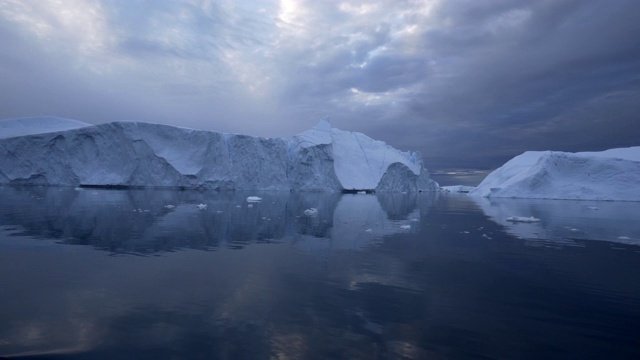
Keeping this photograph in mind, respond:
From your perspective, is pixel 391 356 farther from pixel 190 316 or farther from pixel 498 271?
pixel 498 271

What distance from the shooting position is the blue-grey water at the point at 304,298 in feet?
8.95

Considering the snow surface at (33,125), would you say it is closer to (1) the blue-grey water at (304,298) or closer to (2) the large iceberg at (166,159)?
(2) the large iceberg at (166,159)

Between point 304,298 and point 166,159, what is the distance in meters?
27.8

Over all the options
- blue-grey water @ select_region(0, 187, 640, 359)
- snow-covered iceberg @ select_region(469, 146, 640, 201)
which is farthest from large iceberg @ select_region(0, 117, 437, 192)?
blue-grey water @ select_region(0, 187, 640, 359)

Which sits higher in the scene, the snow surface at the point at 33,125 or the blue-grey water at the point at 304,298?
the snow surface at the point at 33,125

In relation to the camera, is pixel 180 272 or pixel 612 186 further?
pixel 612 186

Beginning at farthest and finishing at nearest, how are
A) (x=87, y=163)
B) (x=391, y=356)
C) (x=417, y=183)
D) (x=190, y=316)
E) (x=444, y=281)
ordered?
(x=417, y=183) < (x=87, y=163) < (x=444, y=281) < (x=190, y=316) < (x=391, y=356)

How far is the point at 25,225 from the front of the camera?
25.3 ft

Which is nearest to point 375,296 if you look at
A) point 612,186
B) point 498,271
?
point 498,271

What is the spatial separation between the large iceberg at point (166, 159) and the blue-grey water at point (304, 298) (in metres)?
22.2

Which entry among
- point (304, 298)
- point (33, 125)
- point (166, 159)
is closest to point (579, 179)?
point (166, 159)

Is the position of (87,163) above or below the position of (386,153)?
below

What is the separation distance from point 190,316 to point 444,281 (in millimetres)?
3148

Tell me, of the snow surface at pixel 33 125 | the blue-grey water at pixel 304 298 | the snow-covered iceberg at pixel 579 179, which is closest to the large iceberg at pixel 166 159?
the snow surface at pixel 33 125
